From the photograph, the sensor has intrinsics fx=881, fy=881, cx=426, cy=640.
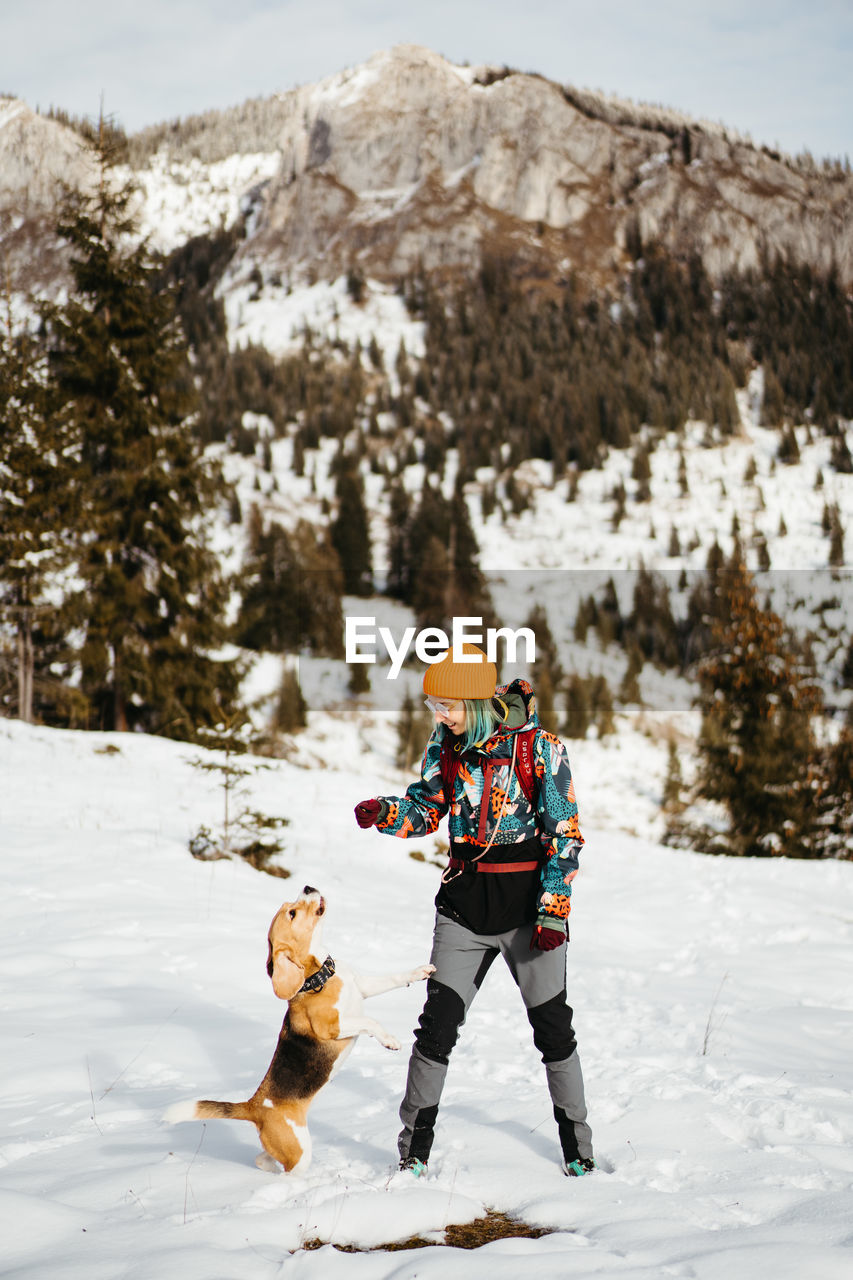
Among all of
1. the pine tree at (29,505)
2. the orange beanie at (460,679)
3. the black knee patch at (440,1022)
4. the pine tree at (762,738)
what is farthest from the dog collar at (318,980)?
the pine tree at (762,738)

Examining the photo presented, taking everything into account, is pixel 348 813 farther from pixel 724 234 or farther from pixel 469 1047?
pixel 724 234

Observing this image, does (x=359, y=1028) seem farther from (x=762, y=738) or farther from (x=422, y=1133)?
(x=762, y=738)

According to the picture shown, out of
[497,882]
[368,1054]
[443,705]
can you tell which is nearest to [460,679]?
[443,705]

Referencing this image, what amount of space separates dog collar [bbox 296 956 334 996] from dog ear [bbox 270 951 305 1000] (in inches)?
2.5

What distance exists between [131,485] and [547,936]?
55.4 ft

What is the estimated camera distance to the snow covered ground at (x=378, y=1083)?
2.88 m

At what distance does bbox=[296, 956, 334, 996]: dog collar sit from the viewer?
338 centimetres

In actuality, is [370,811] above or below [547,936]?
above

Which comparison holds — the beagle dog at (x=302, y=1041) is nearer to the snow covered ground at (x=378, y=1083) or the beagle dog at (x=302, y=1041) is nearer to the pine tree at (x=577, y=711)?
the snow covered ground at (x=378, y=1083)

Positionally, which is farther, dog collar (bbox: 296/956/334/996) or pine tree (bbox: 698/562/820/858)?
pine tree (bbox: 698/562/820/858)

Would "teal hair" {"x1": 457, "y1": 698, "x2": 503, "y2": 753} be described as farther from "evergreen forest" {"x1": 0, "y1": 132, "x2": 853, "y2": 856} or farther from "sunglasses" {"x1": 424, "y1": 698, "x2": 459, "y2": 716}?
"evergreen forest" {"x1": 0, "y1": 132, "x2": 853, "y2": 856}

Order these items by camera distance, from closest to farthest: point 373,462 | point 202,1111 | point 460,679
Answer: point 202,1111
point 460,679
point 373,462

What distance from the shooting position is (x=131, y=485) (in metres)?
18.3

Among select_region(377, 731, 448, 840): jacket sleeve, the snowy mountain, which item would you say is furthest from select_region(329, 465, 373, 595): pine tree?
select_region(377, 731, 448, 840): jacket sleeve
